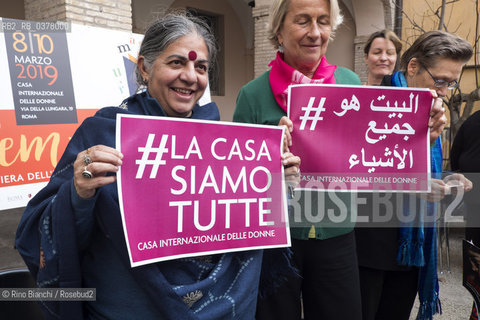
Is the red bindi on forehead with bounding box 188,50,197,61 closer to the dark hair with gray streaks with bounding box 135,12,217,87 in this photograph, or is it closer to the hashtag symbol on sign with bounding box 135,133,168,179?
the dark hair with gray streaks with bounding box 135,12,217,87

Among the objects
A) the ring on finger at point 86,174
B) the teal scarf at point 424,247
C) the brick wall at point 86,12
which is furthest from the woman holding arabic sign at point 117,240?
the brick wall at point 86,12

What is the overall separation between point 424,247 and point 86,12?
5157mm

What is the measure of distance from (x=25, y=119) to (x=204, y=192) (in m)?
2.80

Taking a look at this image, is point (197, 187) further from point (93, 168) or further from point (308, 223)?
point (308, 223)

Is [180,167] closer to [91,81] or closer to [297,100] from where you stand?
[297,100]

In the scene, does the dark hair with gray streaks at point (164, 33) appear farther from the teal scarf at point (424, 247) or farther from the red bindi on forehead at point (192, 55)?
the teal scarf at point (424, 247)

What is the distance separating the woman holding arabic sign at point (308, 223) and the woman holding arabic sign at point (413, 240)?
0.32 meters

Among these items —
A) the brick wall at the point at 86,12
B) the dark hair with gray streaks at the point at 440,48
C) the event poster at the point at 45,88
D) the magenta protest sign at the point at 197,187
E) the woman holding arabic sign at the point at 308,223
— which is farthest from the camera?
the brick wall at the point at 86,12

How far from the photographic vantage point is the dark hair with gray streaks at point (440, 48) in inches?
72.4

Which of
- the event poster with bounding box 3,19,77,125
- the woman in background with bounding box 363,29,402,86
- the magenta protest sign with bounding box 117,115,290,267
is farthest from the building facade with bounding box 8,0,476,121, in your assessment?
the magenta protest sign with bounding box 117,115,290,267

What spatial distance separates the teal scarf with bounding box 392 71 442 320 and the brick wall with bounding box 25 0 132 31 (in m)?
4.57

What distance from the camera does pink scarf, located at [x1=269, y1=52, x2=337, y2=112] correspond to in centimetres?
168

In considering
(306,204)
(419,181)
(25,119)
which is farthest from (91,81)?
(419,181)

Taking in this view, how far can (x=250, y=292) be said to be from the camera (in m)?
1.35
